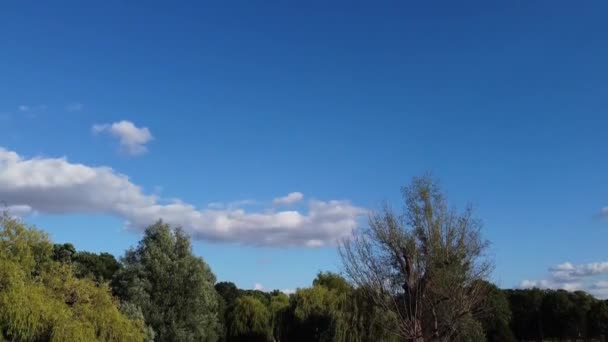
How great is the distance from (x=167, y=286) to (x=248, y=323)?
2380 cm

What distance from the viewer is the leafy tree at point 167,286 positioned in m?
39.7

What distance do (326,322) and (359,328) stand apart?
787 centimetres

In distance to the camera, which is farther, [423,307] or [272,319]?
[272,319]

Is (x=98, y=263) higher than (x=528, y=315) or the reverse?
higher

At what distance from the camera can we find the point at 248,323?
63.2 m

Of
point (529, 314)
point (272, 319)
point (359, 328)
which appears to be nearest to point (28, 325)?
point (359, 328)

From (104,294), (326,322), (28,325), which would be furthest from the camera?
(326,322)

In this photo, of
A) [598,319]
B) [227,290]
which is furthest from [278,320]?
[598,319]

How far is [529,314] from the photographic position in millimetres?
86250

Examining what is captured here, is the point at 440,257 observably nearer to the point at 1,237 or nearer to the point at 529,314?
the point at 1,237

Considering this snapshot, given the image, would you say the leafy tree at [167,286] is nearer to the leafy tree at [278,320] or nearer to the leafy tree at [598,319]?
the leafy tree at [278,320]

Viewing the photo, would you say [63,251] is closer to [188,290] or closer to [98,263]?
[98,263]

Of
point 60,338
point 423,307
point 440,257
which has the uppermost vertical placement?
point 440,257

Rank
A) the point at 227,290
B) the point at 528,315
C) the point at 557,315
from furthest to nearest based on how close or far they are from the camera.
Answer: the point at 227,290
the point at 528,315
the point at 557,315
